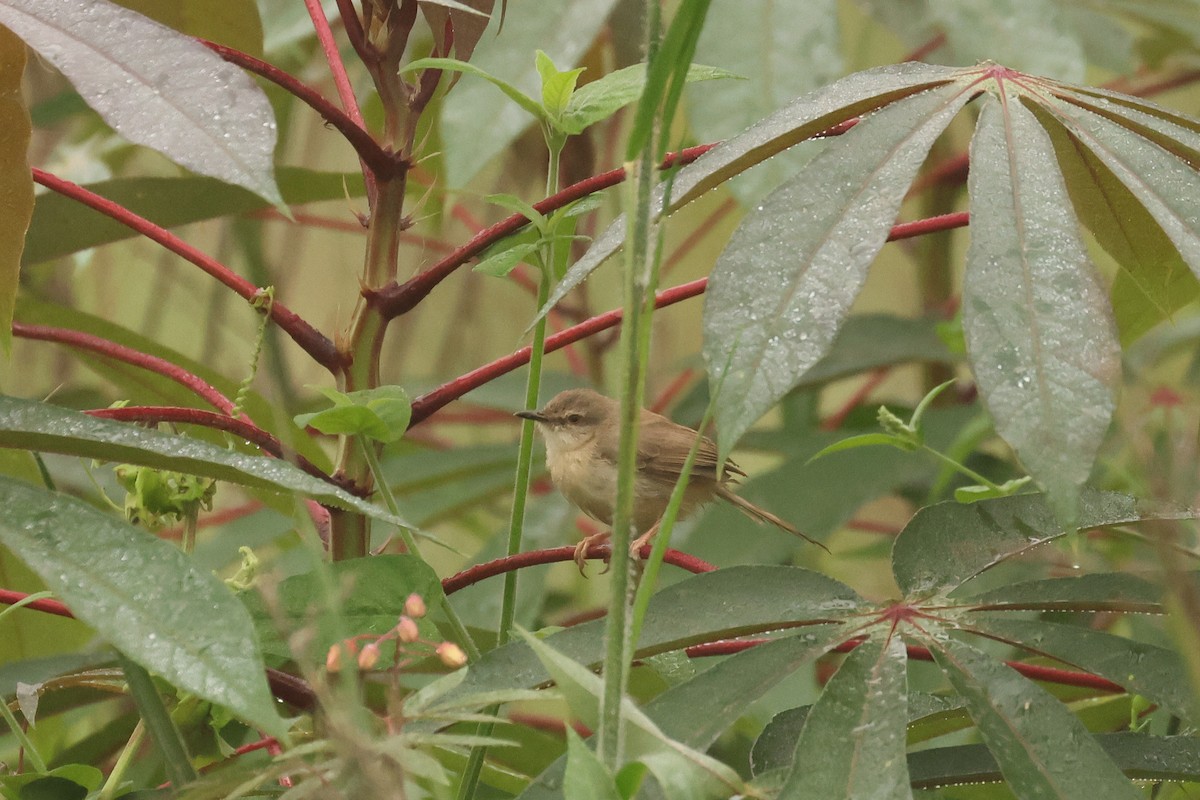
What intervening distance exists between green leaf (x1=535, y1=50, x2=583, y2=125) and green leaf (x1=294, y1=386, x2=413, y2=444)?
9.4 inches

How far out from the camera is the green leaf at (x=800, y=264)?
661mm

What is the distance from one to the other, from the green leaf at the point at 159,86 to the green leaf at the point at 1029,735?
1.67ft

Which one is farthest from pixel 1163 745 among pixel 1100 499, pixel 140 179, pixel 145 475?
pixel 140 179

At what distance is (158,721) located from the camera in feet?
2.56

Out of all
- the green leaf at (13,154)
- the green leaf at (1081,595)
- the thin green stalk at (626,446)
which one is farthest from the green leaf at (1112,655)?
the green leaf at (13,154)

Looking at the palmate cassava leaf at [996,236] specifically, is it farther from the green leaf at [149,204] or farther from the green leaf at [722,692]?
the green leaf at [149,204]

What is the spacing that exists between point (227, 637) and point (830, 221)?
41 centimetres

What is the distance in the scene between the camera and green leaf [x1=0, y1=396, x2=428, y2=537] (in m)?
0.75

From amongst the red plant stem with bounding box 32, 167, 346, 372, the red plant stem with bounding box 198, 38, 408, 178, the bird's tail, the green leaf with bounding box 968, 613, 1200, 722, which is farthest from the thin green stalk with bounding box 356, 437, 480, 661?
the bird's tail

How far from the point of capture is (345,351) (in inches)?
39.8

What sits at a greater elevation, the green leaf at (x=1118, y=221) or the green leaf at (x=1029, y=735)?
the green leaf at (x=1118, y=221)

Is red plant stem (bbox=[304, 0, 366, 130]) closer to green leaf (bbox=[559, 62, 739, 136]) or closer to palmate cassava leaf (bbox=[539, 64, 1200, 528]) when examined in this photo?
green leaf (bbox=[559, 62, 739, 136])

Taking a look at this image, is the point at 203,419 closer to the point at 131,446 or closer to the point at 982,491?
the point at 131,446

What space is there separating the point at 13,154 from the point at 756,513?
1289 mm
